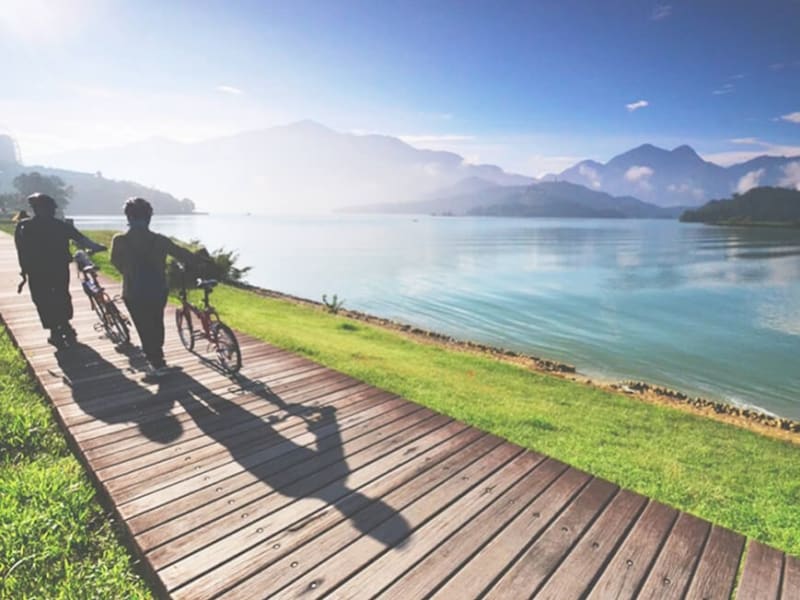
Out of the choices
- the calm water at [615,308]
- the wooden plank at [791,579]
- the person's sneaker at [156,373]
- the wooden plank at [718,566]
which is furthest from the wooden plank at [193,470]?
the calm water at [615,308]

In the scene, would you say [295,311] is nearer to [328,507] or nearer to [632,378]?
[632,378]

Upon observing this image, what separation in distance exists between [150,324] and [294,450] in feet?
11.8

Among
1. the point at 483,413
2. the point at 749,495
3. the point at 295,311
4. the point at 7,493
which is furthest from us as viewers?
the point at 295,311

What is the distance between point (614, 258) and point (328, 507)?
227 ft

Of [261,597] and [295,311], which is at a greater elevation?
[261,597]

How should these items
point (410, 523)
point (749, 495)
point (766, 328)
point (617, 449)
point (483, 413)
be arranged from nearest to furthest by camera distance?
point (410, 523) < point (749, 495) < point (617, 449) < point (483, 413) < point (766, 328)

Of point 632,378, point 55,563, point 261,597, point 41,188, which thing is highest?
point 41,188

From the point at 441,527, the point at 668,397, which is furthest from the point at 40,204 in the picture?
the point at 668,397

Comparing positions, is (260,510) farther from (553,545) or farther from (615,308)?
(615,308)

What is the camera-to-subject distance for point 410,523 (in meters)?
3.73

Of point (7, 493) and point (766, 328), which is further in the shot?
point (766, 328)

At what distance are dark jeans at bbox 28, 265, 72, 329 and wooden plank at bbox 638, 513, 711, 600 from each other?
32.4 ft

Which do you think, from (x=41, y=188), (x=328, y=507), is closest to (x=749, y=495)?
(x=328, y=507)

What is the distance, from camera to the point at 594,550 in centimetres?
352
